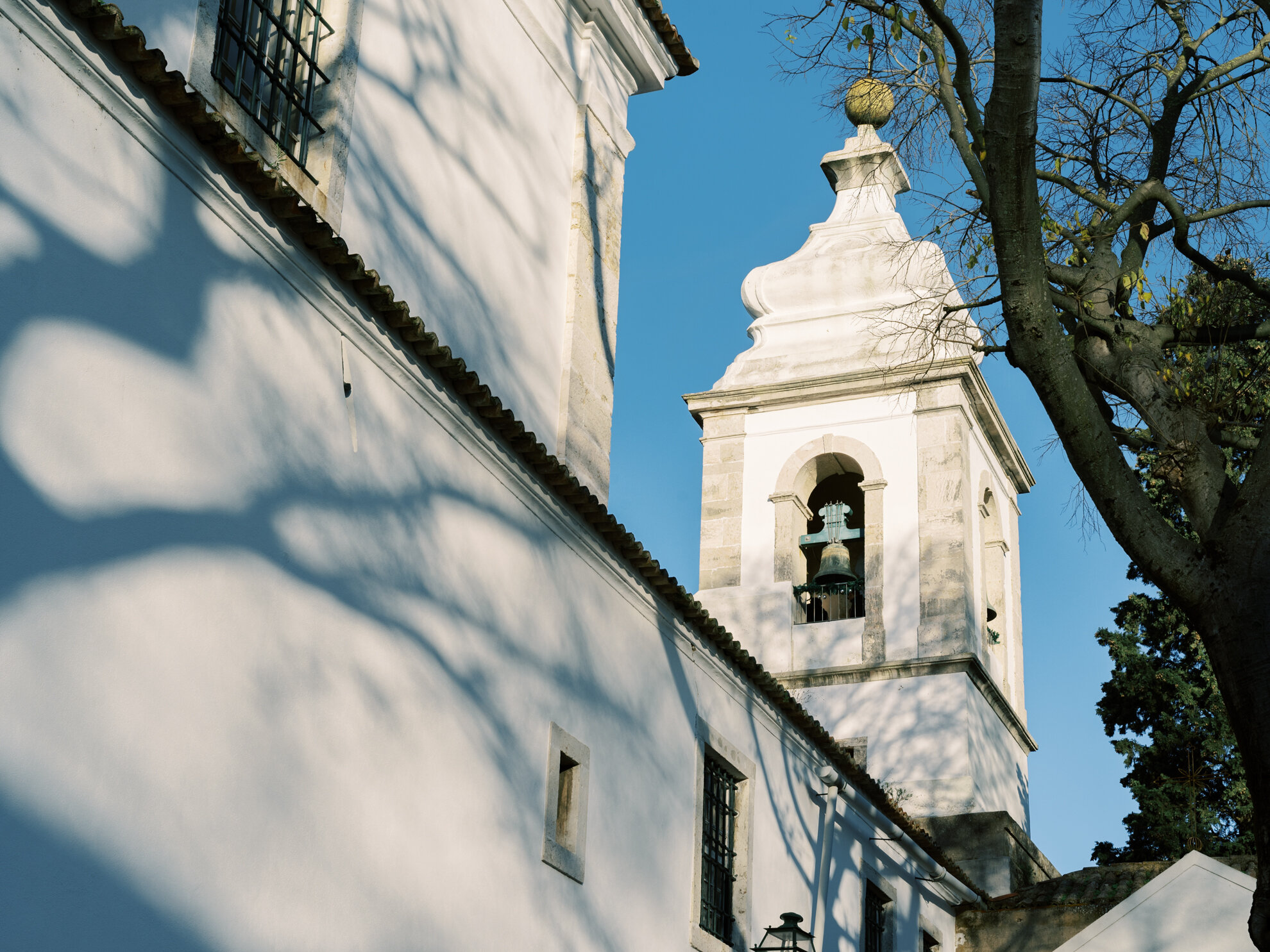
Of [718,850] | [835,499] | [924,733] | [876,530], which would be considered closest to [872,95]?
[718,850]

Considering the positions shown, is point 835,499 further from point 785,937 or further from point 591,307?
point 785,937

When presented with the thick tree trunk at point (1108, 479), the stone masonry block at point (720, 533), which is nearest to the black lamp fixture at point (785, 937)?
the thick tree trunk at point (1108, 479)

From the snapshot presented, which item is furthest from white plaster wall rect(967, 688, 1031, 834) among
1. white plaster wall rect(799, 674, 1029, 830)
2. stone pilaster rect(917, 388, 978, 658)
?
stone pilaster rect(917, 388, 978, 658)

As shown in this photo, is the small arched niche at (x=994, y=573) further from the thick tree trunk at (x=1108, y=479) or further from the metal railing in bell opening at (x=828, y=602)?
the thick tree trunk at (x=1108, y=479)

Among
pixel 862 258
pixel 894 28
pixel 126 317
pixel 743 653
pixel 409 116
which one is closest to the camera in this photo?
pixel 126 317

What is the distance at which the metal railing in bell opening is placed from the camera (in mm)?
19984

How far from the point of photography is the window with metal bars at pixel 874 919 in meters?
14.2

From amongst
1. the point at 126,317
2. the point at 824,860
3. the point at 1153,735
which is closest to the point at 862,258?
the point at 1153,735

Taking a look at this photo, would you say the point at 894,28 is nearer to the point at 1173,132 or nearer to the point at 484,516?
the point at 1173,132

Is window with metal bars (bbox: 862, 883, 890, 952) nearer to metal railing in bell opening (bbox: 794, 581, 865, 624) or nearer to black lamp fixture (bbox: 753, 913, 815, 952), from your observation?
black lamp fixture (bbox: 753, 913, 815, 952)

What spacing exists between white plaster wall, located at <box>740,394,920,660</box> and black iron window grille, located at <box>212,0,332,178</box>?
12.5 metres

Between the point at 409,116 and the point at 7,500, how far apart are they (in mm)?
4404

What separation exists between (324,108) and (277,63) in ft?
1.05

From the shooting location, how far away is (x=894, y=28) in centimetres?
823
